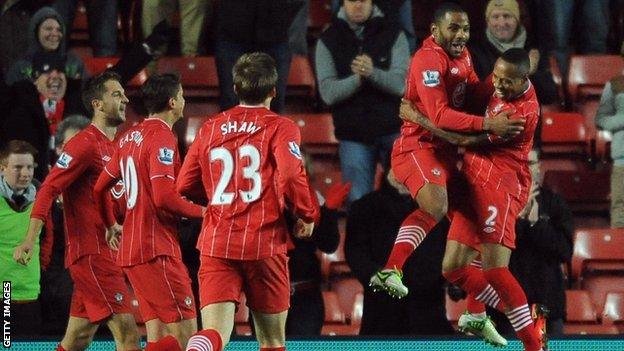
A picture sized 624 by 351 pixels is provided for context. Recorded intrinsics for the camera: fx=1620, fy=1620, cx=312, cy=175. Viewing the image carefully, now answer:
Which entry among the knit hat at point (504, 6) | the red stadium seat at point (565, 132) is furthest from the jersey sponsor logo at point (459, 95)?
the red stadium seat at point (565, 132)

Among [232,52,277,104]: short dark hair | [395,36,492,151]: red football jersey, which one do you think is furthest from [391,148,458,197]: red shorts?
[232,52,277,104]: short dark hair

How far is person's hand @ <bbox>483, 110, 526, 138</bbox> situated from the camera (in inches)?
320

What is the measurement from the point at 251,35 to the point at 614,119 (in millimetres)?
2485

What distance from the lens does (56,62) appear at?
10.9 m

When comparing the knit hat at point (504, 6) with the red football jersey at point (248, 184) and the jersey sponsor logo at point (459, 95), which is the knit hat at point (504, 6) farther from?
the red football jersey at point (248, 184)

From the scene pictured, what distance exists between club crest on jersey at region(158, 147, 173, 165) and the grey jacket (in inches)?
155

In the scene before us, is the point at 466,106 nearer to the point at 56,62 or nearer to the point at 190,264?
the point at 190,264

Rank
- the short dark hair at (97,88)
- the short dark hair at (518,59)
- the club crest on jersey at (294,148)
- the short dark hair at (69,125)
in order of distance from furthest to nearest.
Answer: the short dark hair at (69,125)
the short dark hair at (97,88)
the short dark hair at (518,59)
the club crest on jersey at (294,148)

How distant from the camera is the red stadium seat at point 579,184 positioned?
1117 centimetres

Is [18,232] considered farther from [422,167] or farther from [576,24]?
[576,24]

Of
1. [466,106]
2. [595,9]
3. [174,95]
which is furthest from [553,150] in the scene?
[174,95]

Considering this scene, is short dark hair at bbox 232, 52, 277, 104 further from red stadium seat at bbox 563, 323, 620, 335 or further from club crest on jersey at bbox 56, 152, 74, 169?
red stadium seat at bbox 563, 323, 620, 335

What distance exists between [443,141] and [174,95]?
4.72 ft

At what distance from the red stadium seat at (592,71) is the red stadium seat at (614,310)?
2124 mm
